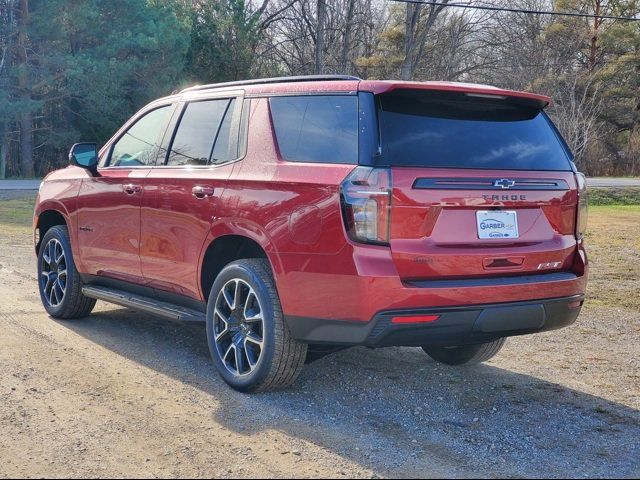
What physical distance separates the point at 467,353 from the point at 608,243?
875 centimetres

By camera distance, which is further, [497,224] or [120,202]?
[120,202]

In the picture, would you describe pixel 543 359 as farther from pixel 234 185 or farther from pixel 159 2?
pixel 159 2

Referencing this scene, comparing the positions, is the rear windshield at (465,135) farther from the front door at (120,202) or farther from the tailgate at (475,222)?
the front door at (120,202)

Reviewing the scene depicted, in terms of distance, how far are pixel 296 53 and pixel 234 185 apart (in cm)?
3810

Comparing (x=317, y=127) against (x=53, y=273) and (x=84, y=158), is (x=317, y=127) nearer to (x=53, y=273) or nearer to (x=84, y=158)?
(x=84, y=158)

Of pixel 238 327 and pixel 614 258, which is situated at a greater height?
pixel 238 327

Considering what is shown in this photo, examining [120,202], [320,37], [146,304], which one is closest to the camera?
[146,304]

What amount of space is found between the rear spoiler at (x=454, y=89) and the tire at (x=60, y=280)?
3547 mm

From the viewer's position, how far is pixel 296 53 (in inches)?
1633

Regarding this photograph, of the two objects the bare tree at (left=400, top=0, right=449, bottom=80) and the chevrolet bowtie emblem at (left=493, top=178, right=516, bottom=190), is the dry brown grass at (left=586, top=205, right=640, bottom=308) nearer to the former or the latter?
the chevrolet bowtie emblem at (left=493, top=178, right=516, bottom=190)

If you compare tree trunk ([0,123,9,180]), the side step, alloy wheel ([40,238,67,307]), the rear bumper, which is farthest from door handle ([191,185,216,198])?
tree trunk ([0,123,9,180])

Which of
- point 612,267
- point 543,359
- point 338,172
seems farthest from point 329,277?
point 612,267

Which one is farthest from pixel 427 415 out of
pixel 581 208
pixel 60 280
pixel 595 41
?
pixel 595 41

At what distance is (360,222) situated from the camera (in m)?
3.96
